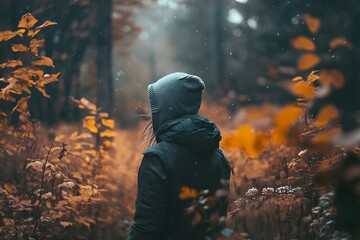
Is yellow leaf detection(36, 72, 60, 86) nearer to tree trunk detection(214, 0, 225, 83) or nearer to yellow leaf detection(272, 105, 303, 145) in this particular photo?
yellow leaf detection(272, 105, 303, 145)

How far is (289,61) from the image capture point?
60.2 ft

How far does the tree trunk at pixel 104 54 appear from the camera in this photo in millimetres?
A: 10297

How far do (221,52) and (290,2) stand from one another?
6.06m

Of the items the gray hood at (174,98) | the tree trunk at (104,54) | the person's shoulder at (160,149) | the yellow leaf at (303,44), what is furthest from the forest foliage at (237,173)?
the tree trunk at (104,54)

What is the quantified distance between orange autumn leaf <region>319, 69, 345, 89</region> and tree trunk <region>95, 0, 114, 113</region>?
912cm

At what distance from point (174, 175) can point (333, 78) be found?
140cm

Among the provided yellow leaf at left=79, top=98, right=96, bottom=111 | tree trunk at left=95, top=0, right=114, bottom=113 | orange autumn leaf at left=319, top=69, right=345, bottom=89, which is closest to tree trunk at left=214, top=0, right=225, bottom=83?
tree trunk at left=95, top=0, right=114, bottom=113

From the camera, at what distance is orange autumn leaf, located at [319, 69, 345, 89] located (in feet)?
4.55

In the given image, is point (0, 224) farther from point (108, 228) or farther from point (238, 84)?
point (238, 84)

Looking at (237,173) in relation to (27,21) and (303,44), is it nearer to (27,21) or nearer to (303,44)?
(27,21)

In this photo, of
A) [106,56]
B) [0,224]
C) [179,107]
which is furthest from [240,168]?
[106,56]

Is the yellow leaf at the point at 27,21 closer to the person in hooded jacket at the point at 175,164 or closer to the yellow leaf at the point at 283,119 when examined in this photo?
the person in hooded jacket at the point at 175,164

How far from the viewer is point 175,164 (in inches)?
104

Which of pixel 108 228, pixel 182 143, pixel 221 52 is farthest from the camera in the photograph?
→ pixel 221 52
